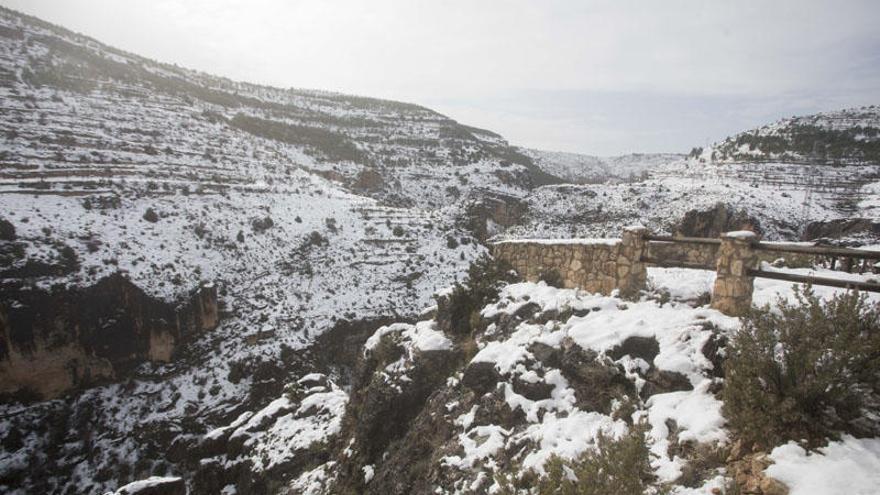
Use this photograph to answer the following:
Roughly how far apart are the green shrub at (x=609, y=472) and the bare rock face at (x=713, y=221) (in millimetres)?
30531

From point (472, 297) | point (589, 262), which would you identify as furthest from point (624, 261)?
point (472, 297)

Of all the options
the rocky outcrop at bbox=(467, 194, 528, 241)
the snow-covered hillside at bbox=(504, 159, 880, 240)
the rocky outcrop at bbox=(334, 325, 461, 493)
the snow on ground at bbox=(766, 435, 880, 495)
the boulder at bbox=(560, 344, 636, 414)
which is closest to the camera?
the snow on ground at bbox=(766, 435, 880, 495)

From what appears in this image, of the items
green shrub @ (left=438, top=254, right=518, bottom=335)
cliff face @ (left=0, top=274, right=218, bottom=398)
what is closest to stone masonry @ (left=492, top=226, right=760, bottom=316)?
green shrub @ (left=438, top=254, right=518, bottom=335)

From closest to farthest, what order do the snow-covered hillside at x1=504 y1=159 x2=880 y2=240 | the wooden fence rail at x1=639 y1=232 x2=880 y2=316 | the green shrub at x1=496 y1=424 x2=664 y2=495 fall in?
the green shrub at x1=496 y1=424 x2=664 y2=495, the wooden fence rail at x1=639 y1=232 x2=880 y2=316, the snow-covered hillside at x1=504 y1=159 x2=880 y2=240

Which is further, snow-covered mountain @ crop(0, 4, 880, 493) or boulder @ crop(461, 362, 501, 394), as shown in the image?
snow-covered mountain @ crop(0, 4, 880, 493)

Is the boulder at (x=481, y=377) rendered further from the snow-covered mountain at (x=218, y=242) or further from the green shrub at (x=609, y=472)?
the green shrub at (x=609, y=472)

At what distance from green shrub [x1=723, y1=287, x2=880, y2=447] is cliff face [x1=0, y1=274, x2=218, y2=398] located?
2646cm

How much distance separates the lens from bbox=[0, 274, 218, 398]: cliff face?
1952cm

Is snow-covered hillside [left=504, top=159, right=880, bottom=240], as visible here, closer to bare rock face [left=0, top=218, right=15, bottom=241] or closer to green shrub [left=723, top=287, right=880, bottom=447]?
green shrub [left=723, top=287, right=880, bottom=447]


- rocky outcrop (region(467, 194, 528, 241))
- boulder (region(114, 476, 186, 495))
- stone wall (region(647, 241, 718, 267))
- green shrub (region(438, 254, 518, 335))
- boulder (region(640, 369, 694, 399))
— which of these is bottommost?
boulder (region(114, 476, 186, 495))

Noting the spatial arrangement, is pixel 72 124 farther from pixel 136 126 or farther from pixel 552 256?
pixel 552 256

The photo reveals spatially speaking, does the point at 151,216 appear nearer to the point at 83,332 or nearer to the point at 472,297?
the point at 83,332

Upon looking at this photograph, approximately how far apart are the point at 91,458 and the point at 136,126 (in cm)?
3224

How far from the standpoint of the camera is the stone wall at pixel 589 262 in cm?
768
